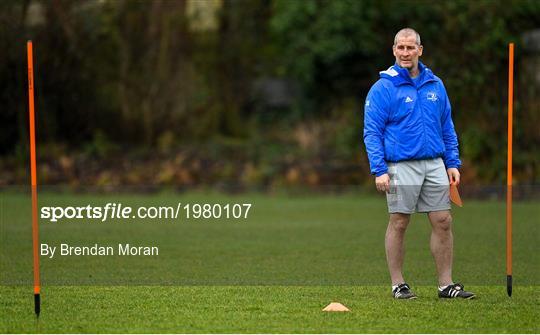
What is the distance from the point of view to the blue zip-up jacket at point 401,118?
895 cm

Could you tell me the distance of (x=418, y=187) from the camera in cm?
903

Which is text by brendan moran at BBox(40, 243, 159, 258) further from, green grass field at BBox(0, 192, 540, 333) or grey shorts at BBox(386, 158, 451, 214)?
grey shorts at BBox(386, 158, 451, 214)

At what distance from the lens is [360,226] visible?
55.5 feet

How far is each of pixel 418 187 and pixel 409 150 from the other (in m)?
0.31

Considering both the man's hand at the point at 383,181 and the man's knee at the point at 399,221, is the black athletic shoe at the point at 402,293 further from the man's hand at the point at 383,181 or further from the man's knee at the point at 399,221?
the man's hand at the point at 383,181

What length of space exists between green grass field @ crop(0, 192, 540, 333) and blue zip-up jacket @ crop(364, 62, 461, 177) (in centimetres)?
116

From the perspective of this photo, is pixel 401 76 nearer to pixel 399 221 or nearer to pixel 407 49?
pixel 407 49

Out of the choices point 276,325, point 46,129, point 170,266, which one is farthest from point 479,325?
point 46,129

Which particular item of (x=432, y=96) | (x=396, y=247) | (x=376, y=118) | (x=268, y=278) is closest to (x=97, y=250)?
(x=268, y=278)

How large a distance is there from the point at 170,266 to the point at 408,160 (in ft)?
12.4

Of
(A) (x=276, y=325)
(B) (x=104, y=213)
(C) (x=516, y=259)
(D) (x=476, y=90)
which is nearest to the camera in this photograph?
(A) (x=276, y=325)

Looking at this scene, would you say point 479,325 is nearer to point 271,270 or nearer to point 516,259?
point 271,270
